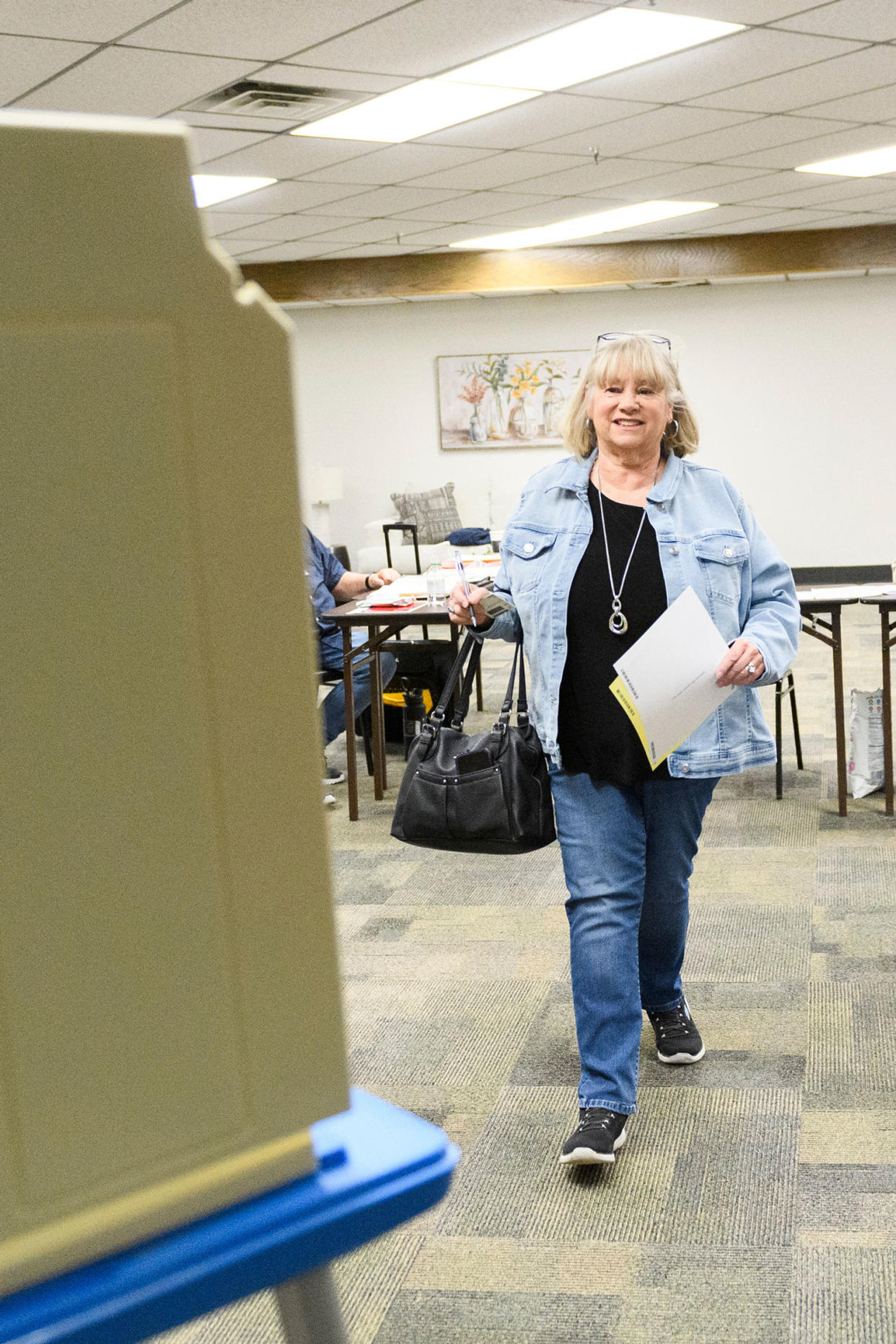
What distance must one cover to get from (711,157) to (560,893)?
442cm

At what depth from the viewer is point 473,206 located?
725 cm

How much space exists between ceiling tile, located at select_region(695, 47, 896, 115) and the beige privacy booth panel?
4.83 meters

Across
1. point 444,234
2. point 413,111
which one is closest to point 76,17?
point 413,111

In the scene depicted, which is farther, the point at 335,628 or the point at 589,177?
the point at 589,177

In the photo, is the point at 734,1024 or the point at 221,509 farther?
the point at 734,1024

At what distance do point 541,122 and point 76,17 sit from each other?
2326 millimetres

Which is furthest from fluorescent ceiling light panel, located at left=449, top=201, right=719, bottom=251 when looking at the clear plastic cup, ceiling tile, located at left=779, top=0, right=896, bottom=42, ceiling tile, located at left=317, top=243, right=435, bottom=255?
the clear plastic cup

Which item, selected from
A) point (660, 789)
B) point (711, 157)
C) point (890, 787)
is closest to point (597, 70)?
point (711, 157)

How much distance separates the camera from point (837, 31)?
424 centimetres

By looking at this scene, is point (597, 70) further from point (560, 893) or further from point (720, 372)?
point (720, 372)

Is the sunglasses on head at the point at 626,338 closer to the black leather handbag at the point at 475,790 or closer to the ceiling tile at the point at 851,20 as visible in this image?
the black leather handbag at the point at 475,790

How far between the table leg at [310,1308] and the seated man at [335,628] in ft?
12.3

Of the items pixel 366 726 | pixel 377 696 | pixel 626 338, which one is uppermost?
pixel 626 338

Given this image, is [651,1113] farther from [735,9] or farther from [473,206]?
[473,206]
